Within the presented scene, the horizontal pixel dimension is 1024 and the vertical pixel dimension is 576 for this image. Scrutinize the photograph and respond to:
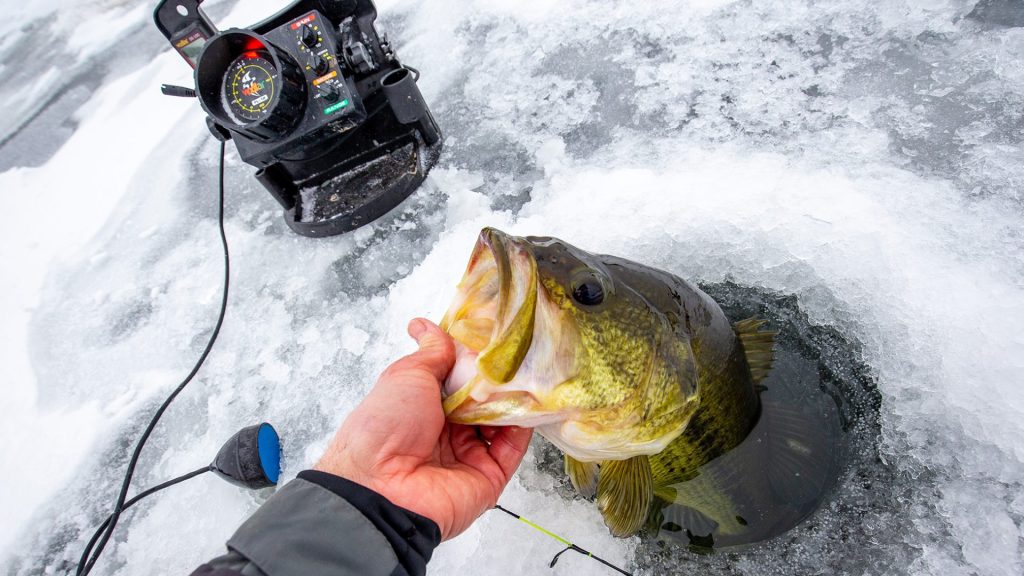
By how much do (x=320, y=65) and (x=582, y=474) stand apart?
1745mm

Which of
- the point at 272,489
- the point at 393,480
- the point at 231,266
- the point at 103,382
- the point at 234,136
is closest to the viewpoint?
the point at 393,480

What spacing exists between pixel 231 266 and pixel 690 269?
211 cm

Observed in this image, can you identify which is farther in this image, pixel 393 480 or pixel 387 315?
pixel 387 315

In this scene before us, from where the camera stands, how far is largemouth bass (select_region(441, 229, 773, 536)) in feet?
3.67

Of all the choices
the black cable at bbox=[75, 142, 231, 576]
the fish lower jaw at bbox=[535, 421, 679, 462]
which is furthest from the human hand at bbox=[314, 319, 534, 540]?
the black cable at bbox=[75, 142, 231, 576]

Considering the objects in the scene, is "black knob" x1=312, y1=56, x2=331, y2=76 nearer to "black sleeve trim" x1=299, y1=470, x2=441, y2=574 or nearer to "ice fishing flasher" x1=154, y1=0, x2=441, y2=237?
"ice fishing flasher" x1=154, y1=0, x2=441, y2=237

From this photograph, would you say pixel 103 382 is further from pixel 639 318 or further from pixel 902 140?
pixel 902 140

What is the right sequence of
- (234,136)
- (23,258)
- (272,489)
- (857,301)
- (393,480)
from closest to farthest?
(393,480) < (857,301) < (272,489) < (234,136) < (23,258)

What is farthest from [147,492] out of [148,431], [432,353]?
[432,353]

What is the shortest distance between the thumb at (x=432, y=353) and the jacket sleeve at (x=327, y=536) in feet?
0.99

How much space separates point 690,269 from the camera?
75.4 inches

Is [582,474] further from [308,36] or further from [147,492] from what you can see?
[308,36]

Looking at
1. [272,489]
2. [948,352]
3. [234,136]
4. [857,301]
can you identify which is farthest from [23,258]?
[948,352]

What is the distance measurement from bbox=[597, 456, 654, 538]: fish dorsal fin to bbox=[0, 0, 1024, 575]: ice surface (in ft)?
0.76
